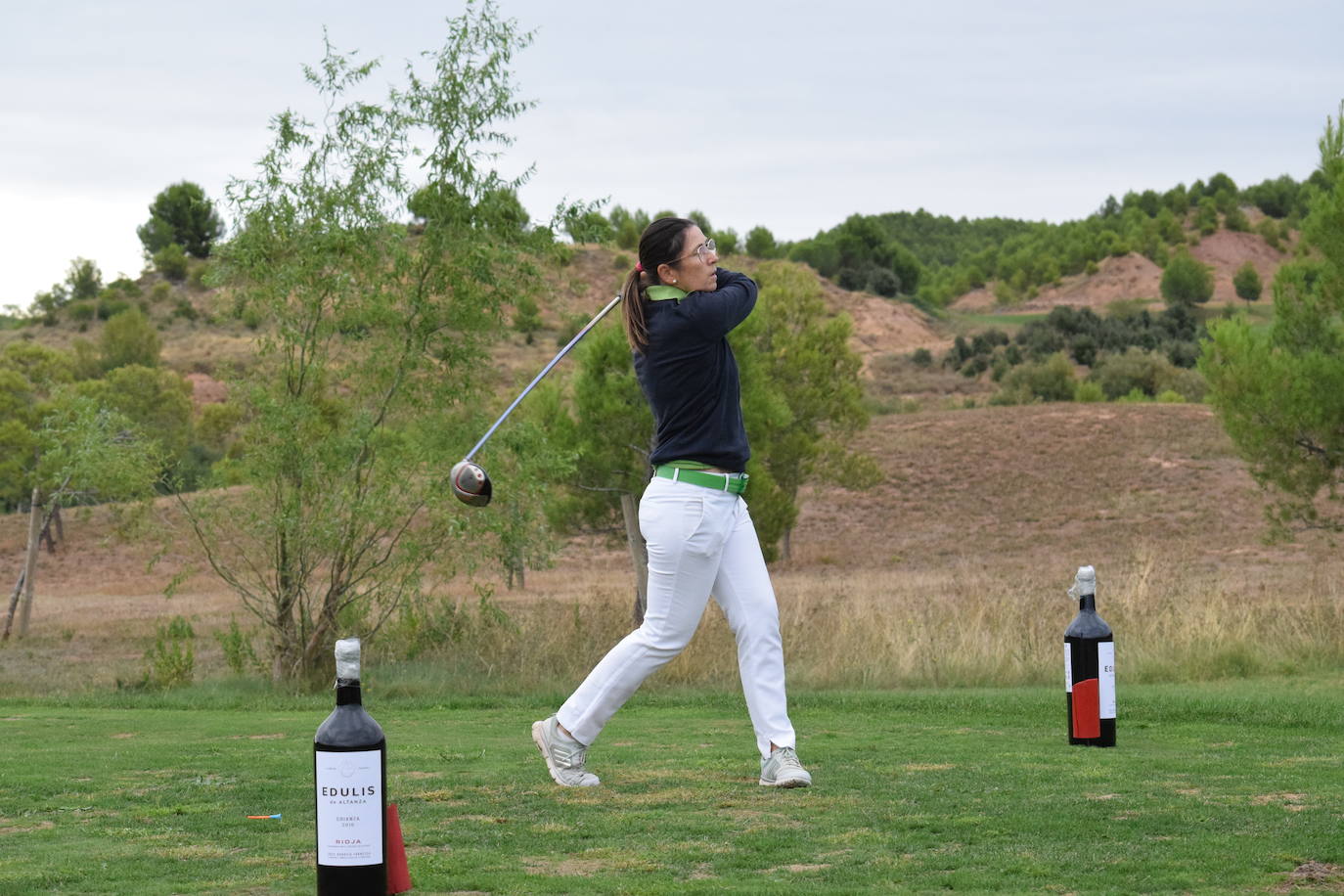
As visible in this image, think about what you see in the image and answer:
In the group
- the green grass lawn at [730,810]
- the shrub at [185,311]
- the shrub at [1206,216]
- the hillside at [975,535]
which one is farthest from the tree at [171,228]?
the green grass lawn at [730,810]

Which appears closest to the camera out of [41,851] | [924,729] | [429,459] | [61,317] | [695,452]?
[41,851]

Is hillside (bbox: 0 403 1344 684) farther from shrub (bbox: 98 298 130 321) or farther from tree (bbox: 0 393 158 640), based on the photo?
shrub (bbox: 98 298 130 321)

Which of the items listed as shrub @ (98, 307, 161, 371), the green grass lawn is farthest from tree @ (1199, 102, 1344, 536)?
shrub @ (98, 307, 161, 371)

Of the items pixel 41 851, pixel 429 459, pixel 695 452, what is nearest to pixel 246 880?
pixel 41 851

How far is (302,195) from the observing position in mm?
15469

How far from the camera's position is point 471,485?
6.82m

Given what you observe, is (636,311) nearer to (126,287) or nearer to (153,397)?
(153,397)

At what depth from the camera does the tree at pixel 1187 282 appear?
9875cm

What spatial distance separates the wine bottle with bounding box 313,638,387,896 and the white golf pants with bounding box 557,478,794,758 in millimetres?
2309

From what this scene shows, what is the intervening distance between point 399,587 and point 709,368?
10.2m

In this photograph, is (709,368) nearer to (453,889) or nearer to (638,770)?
(638,770)

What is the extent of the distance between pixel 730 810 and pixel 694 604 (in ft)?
3.14

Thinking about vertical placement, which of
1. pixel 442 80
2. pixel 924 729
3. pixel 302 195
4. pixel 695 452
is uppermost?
pixel 442 80

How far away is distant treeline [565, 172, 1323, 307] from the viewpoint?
4321 inches
